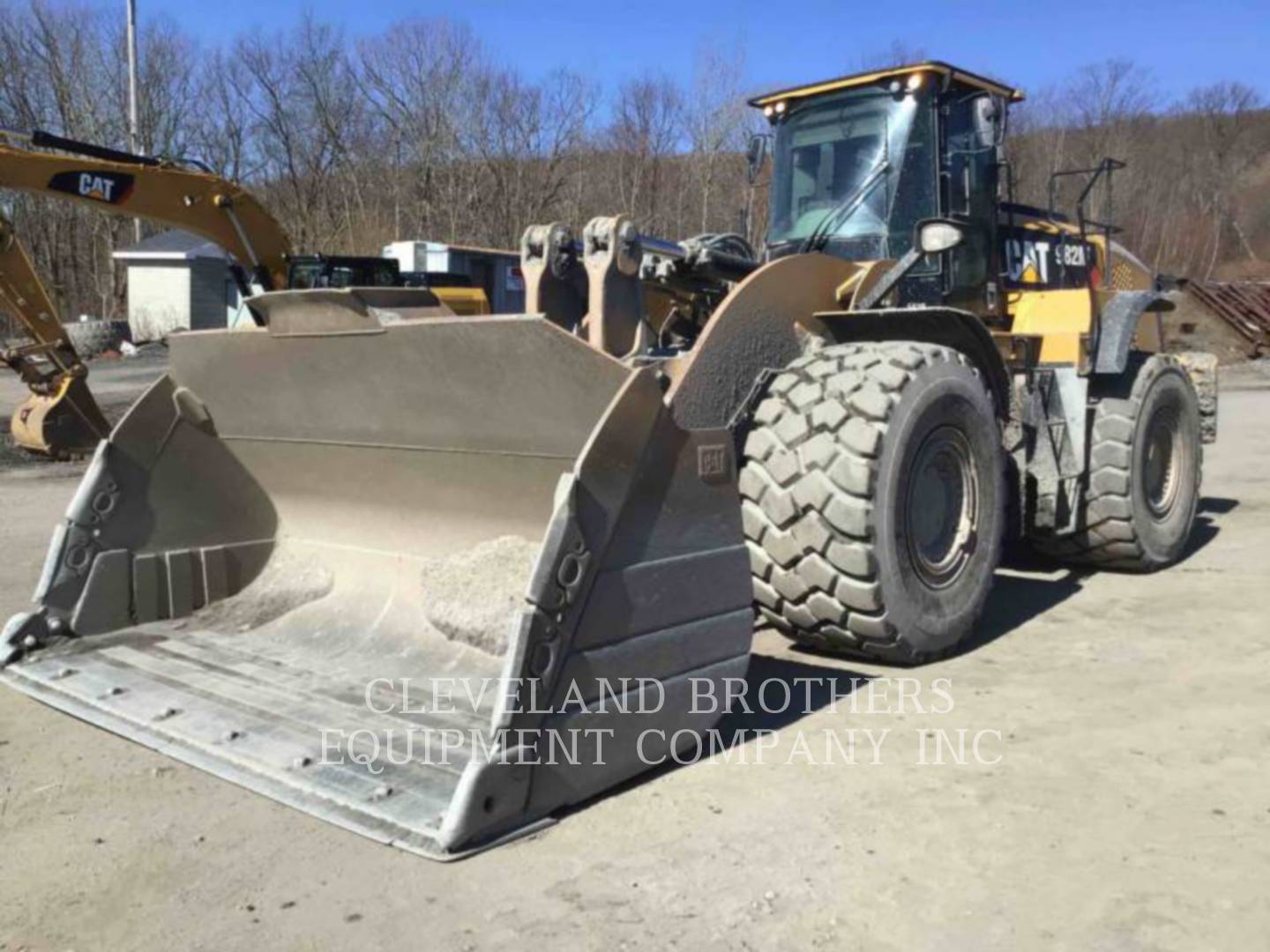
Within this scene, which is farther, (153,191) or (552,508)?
(153,191)

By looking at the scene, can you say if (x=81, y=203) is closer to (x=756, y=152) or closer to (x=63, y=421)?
(x=63, y=421)

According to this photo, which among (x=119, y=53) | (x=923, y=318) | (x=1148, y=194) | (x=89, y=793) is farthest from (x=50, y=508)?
(x=1148, y=194)

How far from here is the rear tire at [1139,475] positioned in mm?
6117

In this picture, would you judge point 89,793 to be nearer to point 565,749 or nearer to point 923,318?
point 565,749

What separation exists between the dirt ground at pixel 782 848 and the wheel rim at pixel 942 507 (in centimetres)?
46

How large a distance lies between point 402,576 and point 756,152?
130 inches

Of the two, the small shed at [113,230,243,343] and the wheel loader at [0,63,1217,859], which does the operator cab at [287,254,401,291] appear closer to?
the wheel loader at [0,63,1217,859]

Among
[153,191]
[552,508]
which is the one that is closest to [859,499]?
[552,508]

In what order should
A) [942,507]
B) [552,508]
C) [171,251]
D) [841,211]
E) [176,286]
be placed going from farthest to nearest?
[176,286]
[171,251]
[841,211]
[942,507]
[552,508]

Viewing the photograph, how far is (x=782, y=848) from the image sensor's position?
9.99 ft

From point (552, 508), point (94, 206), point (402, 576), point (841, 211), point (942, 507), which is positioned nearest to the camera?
point (552, 508)

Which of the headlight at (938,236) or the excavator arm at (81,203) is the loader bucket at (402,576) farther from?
the excavator arm at (81,203)

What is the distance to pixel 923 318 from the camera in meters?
4.87

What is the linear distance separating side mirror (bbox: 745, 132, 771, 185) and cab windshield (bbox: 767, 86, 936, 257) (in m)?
0.15
